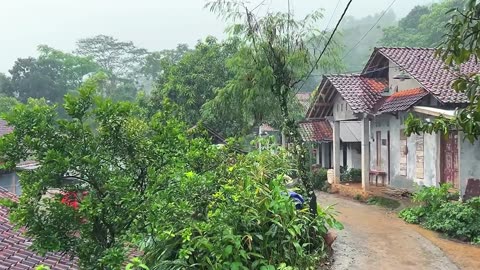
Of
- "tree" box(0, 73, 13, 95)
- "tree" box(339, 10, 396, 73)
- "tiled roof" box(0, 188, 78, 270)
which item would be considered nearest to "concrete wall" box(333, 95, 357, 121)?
"tiled roof" box(0, 188, 78, 270)

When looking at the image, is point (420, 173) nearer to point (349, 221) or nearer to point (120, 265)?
point (349, 221)

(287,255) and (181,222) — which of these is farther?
(287,255)

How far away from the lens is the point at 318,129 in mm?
22547

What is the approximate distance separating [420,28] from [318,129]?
26701 millimetres

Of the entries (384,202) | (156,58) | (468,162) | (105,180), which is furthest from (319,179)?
(156,58)

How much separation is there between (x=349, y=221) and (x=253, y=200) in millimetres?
5778

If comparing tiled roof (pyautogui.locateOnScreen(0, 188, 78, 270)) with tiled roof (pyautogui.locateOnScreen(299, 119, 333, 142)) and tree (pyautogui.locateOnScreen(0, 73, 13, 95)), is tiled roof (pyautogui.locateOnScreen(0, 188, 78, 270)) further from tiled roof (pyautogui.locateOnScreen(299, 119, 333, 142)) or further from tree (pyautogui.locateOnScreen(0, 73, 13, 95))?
tree (pyautogui.locateOnScreen(0, 73, 13, 95))

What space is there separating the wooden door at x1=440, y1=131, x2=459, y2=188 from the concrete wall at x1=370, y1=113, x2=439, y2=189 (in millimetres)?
192

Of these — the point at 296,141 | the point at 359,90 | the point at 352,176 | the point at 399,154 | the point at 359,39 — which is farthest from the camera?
the point at 359,39

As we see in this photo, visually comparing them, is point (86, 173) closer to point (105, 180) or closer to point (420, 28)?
point (105, 180)

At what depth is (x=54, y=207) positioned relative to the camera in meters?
4.07

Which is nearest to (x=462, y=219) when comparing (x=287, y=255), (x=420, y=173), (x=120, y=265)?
(x=420, y=173)

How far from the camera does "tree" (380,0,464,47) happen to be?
38.9 meters

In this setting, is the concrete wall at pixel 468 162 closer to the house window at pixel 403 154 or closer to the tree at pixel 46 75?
the house window at pixel 403 154
